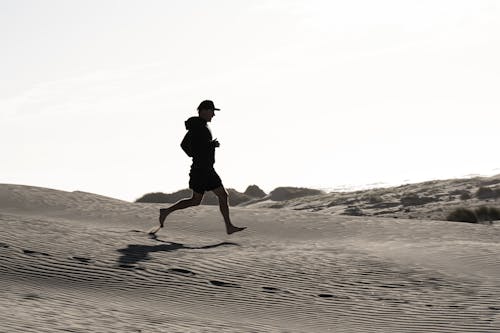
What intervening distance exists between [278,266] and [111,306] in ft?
9.91

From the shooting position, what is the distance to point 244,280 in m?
10.8

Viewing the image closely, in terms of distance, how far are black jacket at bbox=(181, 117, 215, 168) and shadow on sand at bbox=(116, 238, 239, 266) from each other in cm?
116

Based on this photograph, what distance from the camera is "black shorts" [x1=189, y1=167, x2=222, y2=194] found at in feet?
43.4

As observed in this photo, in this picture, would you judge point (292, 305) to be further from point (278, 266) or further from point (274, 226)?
point (274, 226)

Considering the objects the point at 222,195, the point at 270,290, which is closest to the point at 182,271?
the point at 270,290

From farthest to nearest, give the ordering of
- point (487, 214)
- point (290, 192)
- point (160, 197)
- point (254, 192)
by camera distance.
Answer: point (254, 192) → point (290, 192) → point (160, 197) → point (487, 214)

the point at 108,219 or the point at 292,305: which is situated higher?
the point at 108,219

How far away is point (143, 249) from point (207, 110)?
217 centimetres

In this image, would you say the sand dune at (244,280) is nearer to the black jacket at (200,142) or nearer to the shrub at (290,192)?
the black jacket at (200,142)

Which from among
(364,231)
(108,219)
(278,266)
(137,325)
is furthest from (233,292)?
(108,219)

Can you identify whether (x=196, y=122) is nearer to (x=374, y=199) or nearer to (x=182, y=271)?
(x=182, y=271)

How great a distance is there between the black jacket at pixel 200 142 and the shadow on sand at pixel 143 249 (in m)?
1.16

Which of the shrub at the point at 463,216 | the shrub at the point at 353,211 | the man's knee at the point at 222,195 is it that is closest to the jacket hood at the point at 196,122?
the man's knee at the point at 222,195

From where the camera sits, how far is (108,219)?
1755cm
